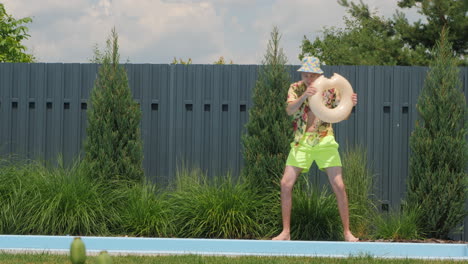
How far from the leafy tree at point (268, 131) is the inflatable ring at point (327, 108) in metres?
1.06

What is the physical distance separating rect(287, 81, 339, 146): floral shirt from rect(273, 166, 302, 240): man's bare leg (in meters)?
0.30

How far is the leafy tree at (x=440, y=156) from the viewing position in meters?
7.93

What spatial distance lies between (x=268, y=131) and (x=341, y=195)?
136cm

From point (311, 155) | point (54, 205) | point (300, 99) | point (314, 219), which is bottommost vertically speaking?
point (314, 219)

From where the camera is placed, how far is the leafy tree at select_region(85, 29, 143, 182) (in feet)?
26.1

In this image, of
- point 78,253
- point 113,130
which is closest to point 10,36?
point 113,130

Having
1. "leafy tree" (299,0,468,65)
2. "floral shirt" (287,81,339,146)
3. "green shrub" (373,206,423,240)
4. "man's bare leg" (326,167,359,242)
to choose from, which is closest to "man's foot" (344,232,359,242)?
"man's bare leg" (326,167,359,242)

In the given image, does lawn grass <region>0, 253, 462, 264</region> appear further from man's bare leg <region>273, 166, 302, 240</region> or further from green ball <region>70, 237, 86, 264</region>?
green ball <region>70, 237, 86, 264</region>

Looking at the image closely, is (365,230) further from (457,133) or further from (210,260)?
(210,260)

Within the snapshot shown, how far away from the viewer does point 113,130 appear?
8117mm

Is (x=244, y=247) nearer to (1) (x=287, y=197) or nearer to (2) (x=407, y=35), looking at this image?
(1) (x=287, y=197)

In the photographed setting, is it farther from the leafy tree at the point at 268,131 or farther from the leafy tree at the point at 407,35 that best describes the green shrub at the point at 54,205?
the leafy tree at the point at 407,35

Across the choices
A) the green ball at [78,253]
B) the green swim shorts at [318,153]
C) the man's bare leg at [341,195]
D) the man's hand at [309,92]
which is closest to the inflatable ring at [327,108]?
the man's hand at [309,92]

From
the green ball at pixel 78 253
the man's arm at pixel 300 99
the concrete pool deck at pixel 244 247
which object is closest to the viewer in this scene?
the green ball at pixel 78 253
